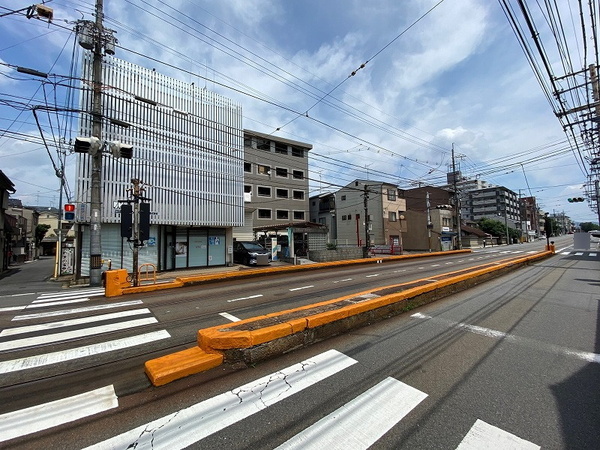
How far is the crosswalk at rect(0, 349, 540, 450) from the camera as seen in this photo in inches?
95.6

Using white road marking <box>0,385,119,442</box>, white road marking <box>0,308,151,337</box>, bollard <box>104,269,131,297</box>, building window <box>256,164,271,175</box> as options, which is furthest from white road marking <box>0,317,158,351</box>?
building window <box>256,164,271,175</box>

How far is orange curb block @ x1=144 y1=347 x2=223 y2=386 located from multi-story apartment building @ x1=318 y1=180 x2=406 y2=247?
34201 mm

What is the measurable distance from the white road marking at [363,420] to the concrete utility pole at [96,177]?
46.5 ft

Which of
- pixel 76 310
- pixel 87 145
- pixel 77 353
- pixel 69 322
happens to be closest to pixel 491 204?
pixel 87 145

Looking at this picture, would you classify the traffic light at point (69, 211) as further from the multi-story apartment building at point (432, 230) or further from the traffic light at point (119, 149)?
the multi-story apartment building at point (432, 230)

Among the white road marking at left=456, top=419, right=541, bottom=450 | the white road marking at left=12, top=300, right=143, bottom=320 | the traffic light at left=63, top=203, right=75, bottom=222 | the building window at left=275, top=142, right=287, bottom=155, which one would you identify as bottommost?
the white road marking at left=456, top=419, right=541, bottom=450

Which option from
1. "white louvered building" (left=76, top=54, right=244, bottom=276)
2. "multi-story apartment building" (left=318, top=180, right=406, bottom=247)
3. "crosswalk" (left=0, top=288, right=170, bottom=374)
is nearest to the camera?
"crosswalk" (left=0, top=288, right=170, bottom=374)

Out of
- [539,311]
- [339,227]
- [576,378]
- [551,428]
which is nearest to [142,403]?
[551,428]

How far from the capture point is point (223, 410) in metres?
2.91

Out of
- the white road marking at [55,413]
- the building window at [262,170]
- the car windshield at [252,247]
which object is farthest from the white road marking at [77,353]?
the building window at [262,170]

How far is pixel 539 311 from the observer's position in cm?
695

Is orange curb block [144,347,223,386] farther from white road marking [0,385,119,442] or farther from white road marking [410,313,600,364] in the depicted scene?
white road marking [410,313,600,364]

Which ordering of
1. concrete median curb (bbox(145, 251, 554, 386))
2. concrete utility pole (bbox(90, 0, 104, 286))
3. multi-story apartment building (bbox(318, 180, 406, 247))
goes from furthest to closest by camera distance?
multi-story apartment building (bbox(318, 180, 406, 247))
concrete utility pole (bbox(90, 0, 104, 286))
concrete median curb (bbox(145, 251, 554, 386))

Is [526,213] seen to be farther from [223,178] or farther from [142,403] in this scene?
[142,403]
